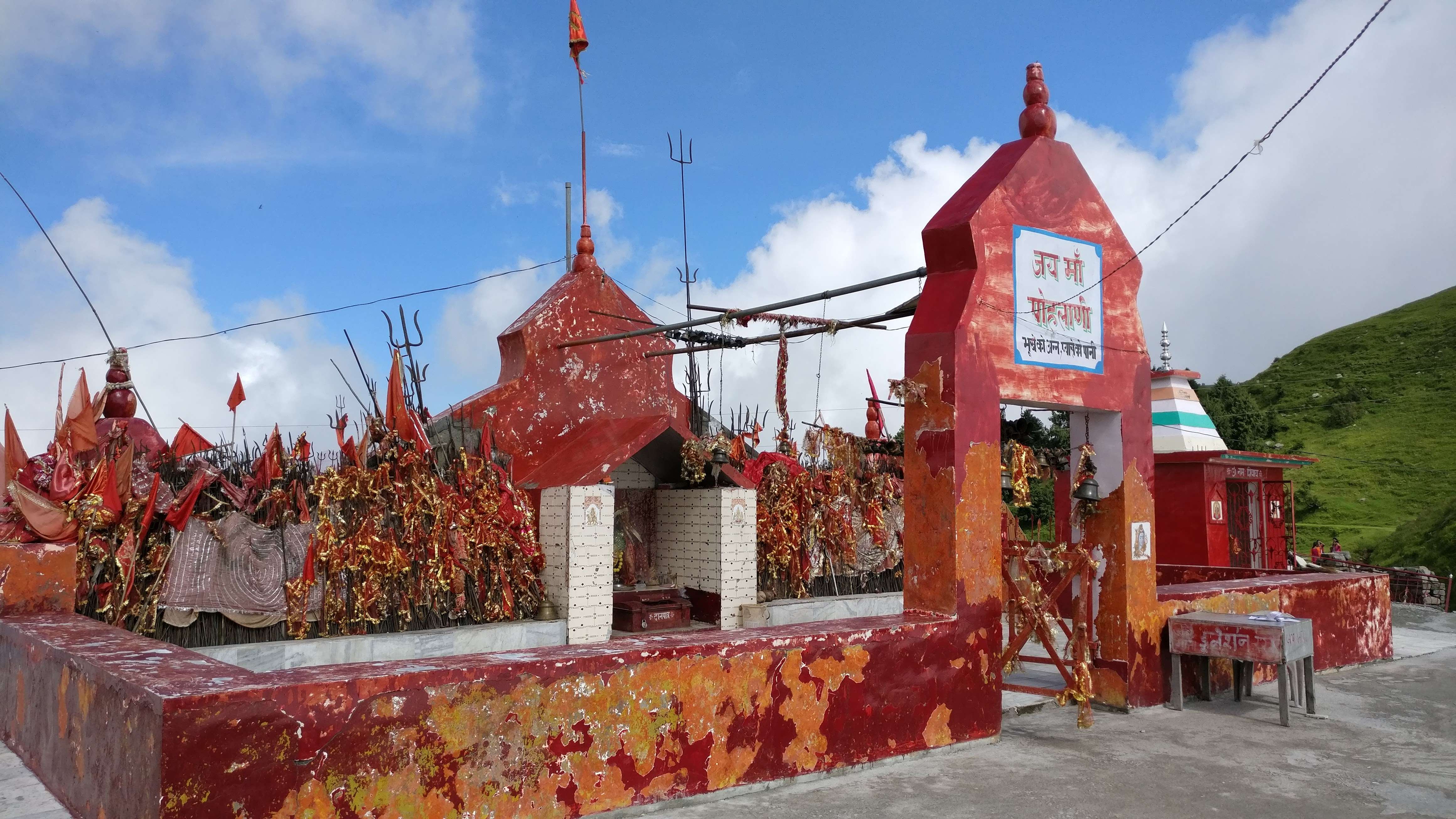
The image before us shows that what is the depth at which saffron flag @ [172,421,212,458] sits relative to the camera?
10773mm

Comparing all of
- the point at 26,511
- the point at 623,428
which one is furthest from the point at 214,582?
the point at 623,428

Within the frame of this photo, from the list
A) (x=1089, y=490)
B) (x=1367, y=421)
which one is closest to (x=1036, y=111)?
(x=1089, y=490)

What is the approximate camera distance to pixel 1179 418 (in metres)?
16.1

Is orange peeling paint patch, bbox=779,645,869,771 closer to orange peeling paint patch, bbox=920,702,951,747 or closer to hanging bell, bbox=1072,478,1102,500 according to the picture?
orange peeling paint patch, bbox=920,702,951,747

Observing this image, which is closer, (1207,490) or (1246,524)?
(1207,490)

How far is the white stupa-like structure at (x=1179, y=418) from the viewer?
15.8m

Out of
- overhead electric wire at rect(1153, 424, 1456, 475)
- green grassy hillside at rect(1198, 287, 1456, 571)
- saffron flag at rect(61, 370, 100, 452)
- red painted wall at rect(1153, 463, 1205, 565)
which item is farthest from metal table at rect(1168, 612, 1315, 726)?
overhead electric wire at rect(1153, 424, 1456, 475)

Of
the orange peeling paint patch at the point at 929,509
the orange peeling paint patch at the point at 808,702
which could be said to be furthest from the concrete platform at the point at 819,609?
the orange peeling paint patch at the point at 808,702

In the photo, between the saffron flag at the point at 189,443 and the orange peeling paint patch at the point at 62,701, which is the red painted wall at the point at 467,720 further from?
the saffron flag at the point at 189,443

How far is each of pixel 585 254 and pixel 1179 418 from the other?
9808mm

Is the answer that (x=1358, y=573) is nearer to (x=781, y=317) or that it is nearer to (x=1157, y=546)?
(x=1157, y=546)

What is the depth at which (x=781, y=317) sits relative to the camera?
36.6 ft

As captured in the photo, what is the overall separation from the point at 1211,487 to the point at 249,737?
14.6 m

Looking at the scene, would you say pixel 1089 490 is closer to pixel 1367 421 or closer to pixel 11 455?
pixel 11 455
